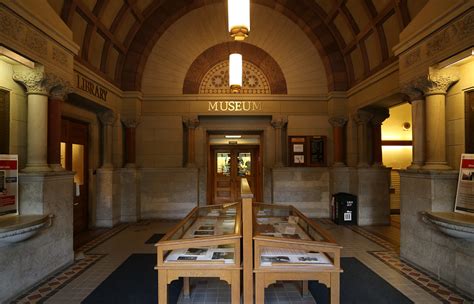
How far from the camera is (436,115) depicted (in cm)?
398

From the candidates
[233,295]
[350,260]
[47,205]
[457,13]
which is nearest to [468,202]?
[350,260]

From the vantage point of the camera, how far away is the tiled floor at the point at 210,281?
3.13 m

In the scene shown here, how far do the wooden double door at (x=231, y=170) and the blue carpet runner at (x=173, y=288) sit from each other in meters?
6.76

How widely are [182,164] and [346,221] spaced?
4387 mm

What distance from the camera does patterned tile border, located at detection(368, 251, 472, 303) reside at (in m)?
3.16

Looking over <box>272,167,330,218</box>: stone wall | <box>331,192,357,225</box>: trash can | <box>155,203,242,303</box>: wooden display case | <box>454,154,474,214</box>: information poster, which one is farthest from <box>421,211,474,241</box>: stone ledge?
<box>272,167,330,218</box>: stone wall

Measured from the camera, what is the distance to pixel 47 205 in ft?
12.3

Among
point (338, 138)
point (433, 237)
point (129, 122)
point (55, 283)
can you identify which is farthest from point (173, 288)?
point (338, 138)

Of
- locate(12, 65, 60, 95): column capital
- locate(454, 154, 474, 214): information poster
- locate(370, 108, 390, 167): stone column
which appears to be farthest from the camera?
locate(370, 108, 390, 167): stone column

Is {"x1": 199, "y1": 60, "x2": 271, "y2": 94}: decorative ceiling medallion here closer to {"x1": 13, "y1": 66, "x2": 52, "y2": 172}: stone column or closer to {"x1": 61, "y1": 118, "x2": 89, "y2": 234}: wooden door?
{"x1": 61, "y1": 118, "x2": 89, "y2": 234}: wooden door

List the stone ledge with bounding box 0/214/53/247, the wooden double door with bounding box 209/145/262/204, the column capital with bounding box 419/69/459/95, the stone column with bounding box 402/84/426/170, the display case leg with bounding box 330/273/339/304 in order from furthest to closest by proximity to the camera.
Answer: the wooden double door with bounding box 209/145/262/204 < the stone column with bounding box 402/84/426/170 < the column capital with bounding box 419/69/459/95 < the stone ledge with bounding box 0/214/53/247 < the display case leg with bounding box 330/273/339/304

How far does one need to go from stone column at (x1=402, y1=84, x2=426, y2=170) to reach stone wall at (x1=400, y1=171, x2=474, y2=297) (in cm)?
29

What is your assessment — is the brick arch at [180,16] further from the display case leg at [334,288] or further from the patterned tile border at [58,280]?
the display case leg at [334,288]

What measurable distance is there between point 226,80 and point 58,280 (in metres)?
5.74
